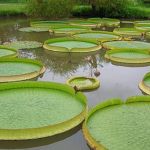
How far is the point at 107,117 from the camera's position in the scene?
4.15m

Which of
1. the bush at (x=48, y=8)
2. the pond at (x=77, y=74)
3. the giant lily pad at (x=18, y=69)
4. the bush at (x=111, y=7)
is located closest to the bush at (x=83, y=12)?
the bush at (x=111, y=7)

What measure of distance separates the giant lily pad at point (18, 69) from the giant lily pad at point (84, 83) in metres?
0.78

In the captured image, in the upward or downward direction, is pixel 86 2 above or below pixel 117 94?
above

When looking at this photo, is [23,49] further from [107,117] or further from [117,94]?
[107,117]

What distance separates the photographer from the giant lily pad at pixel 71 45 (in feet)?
26.3

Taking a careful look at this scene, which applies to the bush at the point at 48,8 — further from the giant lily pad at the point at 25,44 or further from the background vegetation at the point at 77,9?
the giant lily pad at the point at 25,44

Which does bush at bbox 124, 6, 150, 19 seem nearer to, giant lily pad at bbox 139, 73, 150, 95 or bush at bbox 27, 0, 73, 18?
bush at bbox 27, 0, 73, 18

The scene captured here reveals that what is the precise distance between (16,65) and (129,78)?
85.6 inches

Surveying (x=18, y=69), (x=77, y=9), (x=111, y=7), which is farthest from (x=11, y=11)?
(x=18, y=69)

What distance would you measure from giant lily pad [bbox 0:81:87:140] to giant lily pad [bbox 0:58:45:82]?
74cm

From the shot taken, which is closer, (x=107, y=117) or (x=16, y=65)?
(x=107, y=117)

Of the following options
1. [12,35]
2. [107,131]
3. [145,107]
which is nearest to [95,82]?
[145,107]

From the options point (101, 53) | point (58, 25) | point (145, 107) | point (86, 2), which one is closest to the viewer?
point (145, 107)

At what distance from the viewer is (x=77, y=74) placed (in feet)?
21.3
